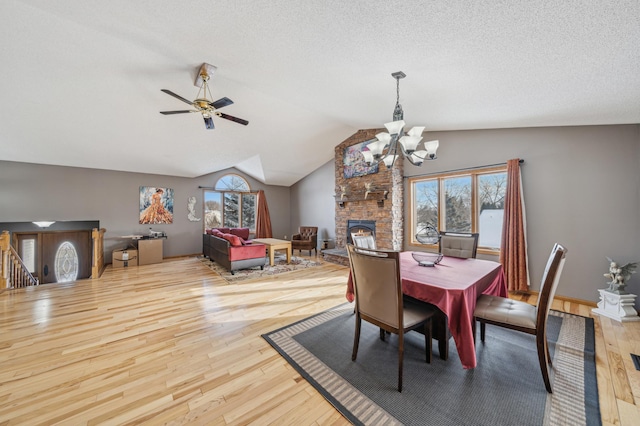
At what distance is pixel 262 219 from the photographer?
7961 millimetres

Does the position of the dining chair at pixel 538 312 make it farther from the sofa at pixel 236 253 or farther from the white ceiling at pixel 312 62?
the sofa at pixel 236 253

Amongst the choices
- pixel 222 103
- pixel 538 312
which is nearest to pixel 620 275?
pixel 538 312

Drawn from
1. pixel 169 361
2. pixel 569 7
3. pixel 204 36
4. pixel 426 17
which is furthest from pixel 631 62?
pixel 169 361

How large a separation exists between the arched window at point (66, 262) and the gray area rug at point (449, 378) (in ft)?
21.9

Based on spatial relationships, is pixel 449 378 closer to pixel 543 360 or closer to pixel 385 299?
pixel 543 360

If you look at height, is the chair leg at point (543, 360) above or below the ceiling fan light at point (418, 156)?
below

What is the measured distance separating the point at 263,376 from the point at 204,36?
116 inches

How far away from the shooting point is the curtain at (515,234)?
3.54m

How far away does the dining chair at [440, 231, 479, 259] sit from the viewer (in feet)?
9.43

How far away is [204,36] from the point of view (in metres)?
2.13

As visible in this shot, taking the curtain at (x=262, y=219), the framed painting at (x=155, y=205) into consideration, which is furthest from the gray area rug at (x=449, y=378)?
the curtain at (x=262, y=219)

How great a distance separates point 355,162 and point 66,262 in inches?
302

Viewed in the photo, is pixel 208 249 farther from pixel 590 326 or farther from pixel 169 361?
pixel 590 326

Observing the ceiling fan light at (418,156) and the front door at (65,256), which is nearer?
the ceiling fan light at (418,156)
